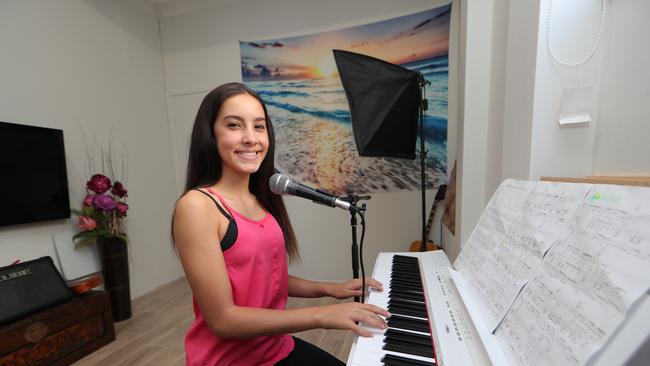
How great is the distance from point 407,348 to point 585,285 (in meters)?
0.39

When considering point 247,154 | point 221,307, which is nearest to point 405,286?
point 221,307

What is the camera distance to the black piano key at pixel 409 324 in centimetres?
73

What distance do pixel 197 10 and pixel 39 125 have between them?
5.90 ft

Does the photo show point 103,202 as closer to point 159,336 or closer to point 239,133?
point 159,336

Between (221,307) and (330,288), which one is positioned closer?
(221,307)

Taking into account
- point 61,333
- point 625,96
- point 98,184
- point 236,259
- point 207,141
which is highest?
point 625,96

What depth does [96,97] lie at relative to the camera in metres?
2.38

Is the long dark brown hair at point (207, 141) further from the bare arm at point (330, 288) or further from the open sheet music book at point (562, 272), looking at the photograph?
the open sheet music book at point (562, 272)

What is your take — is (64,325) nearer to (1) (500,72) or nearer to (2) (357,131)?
(2) (357,131)

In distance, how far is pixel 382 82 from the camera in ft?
4.88

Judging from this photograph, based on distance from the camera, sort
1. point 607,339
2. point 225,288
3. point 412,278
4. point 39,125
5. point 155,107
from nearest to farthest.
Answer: point 607,339 < point 225,288 < point 412,278 < point 39,125 < point 155,107

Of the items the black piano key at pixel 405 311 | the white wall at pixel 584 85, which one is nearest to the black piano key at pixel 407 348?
the black piano key at pixel 405 311

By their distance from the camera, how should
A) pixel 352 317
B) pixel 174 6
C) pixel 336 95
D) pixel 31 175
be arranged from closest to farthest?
pixel 352 317 → pixel 31 175 → pixel 336 95 → pixel 174 6

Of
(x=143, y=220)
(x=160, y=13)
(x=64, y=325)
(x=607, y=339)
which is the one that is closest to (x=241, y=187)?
(x=607, y=339)
